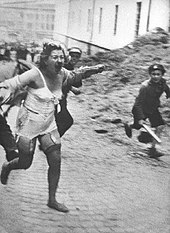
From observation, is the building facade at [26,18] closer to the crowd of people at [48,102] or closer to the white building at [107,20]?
the white building at [107,20]

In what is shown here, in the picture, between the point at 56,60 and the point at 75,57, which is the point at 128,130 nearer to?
the point at 75,57

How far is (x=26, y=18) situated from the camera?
353cm

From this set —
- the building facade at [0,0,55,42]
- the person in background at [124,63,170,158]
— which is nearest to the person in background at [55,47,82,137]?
the building facade at [0,0,55,42]

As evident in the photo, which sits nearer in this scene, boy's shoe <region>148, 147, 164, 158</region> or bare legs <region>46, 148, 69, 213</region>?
bare legs <region>46, 148, 69, 213</region>

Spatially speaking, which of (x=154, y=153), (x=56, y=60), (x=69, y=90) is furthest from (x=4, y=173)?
(x=154, y=153)

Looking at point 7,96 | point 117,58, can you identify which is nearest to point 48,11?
point 117,58

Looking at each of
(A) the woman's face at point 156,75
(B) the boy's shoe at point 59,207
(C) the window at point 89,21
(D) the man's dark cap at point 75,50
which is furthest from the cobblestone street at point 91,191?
(C) the window at point 89,21

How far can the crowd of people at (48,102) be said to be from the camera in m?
3.14

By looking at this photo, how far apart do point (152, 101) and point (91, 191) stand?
71 cm

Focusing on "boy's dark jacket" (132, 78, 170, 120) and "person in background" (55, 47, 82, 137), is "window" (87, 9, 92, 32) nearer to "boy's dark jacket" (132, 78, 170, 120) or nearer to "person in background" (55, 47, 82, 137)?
"person in background" (55, 47, 82, 137)

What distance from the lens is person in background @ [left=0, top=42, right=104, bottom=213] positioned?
3.13m

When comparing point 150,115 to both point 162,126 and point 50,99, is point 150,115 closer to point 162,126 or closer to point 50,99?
point 162,126

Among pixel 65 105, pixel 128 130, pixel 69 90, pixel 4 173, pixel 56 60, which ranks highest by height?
pixel 56 60

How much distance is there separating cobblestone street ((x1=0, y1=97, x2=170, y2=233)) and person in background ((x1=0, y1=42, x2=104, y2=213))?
0.09 meters
